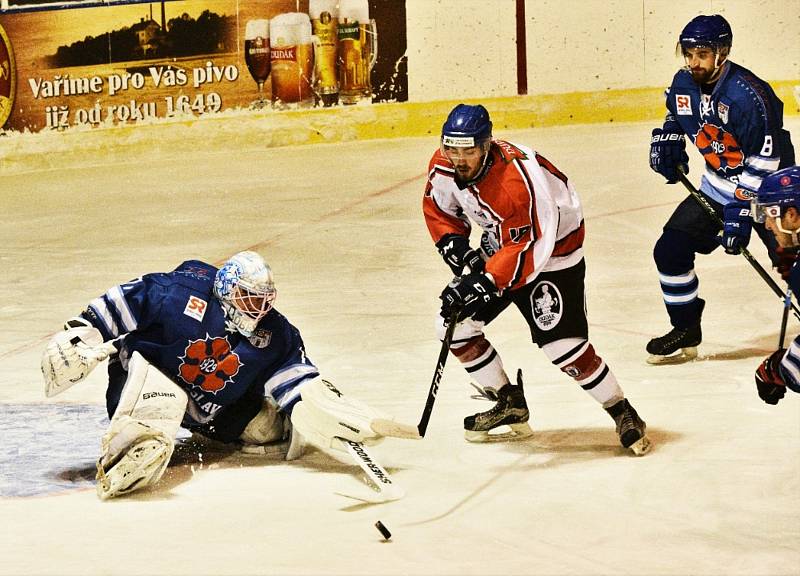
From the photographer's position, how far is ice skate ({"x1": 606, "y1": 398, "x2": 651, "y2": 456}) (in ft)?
13.4

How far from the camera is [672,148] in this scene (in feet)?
17.4

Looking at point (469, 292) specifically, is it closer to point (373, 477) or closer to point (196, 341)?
point (373, 477)

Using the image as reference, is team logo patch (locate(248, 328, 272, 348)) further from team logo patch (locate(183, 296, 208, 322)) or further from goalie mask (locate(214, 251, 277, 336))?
team logo patch (locate(183, 296, 208, 322))

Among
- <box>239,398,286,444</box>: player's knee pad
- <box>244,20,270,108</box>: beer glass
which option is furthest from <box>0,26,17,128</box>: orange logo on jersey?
<box>239,398,286,444</box>: player's knee pad

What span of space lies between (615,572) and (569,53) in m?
7.36

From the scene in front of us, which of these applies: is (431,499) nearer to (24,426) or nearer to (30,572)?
(30,572)

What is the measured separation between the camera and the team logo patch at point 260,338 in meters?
4.00

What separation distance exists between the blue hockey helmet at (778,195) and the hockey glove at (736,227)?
1305 mm

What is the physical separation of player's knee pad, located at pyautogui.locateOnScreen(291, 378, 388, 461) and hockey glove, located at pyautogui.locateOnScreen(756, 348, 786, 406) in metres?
1.00

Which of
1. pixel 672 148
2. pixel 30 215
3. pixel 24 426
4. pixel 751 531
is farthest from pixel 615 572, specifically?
pixel 30 215

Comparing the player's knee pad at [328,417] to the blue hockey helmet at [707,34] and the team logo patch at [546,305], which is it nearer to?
the team logo patch at [546,305]

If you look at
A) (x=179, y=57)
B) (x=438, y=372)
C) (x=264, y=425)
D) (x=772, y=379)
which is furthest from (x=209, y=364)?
(x=179, y=57)

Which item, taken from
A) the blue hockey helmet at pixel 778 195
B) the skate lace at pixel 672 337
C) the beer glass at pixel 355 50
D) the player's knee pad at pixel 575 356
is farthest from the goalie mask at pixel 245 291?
the beer glass at pixel 355 50

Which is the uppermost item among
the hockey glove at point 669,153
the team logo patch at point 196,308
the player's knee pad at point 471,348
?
the hockey glove at point 669,153
